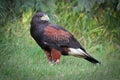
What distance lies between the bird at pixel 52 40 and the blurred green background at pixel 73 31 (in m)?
0.18

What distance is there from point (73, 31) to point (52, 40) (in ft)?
8.29

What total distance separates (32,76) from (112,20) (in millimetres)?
4004

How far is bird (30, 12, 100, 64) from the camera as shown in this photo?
8641 mm

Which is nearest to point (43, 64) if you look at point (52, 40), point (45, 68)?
point (52, 40)

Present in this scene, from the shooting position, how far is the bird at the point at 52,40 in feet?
28.3

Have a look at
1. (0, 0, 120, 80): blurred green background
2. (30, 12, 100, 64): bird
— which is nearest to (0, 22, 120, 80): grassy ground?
(0, 0, 120, 80): blurred green background

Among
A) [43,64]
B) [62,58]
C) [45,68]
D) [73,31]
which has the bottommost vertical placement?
[73,31]

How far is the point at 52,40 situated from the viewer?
8.70 meters

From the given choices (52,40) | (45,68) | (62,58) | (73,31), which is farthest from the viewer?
(73,31)

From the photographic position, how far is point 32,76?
23.6 feet

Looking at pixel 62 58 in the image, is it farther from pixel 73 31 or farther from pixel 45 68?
pixel 73 31

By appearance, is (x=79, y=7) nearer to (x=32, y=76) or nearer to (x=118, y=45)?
(x=118, y=45)

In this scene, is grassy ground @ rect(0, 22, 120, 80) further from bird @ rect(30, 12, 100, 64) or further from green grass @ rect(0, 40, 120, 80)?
bird @ rect(30, 12, 100, 64)

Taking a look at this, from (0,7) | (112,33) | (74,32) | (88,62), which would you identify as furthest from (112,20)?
(0,7)
